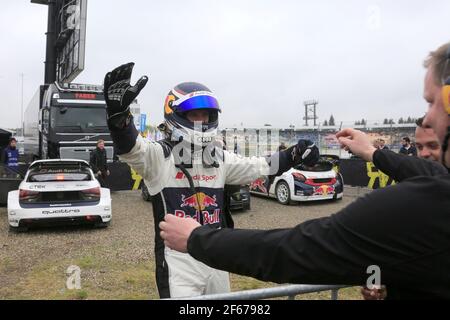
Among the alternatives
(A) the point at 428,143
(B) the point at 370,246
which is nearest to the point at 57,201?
(A) the point at 428,143

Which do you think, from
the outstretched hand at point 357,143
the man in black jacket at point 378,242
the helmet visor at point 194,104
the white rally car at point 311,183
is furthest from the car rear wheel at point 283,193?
the man in black jacket at point 378,242

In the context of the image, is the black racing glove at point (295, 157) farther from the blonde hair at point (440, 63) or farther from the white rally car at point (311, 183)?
the white rally car at point (311, 183)

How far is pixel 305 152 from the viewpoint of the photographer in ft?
8.90

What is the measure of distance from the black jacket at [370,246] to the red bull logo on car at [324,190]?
10.2m

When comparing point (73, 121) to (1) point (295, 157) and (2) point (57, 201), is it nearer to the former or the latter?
(2) point (57, 201)

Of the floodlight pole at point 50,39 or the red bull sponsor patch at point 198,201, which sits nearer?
the red bull sponsor patch at point 198,201

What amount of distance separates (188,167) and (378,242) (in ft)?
5.50

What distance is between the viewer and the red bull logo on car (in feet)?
36.3

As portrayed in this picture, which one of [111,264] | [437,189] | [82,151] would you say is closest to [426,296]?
[437,189]

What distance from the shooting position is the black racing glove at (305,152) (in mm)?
2715

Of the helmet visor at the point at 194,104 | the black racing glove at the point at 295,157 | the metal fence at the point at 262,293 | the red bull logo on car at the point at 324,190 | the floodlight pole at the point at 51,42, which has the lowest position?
the metal fence at the point at 262,293

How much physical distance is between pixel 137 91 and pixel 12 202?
21.1 ft

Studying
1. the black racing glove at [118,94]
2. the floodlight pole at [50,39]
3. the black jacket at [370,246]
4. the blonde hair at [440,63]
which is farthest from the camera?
the floodlight pole at [50,39]
